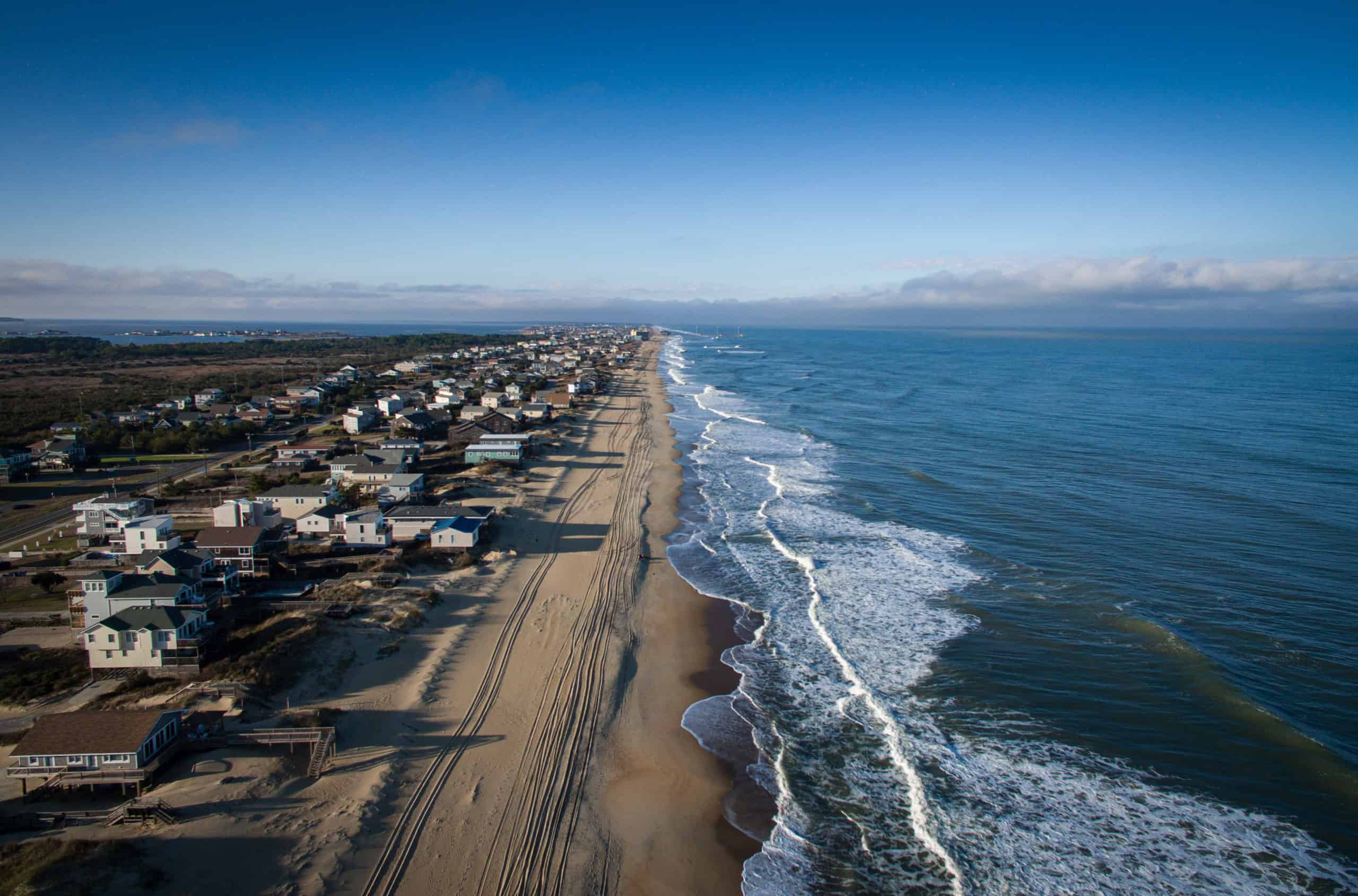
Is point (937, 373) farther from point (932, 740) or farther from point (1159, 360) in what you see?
point (932, 740)

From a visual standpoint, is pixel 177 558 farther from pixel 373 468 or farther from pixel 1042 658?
pixel 1042 658

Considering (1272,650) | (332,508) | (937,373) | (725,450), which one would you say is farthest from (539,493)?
(937,373)

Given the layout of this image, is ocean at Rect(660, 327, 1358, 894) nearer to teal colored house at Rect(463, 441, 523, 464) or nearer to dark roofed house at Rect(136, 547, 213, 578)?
teal colored house at Rect(463, 441, 523, 464)

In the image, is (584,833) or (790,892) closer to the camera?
(790,892)

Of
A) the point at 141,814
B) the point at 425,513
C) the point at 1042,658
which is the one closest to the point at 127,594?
the point at 141,814

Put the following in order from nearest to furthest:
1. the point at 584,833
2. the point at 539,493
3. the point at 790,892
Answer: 1. the point at 790,892
2. the point at 584,833
3. the point at 539,493

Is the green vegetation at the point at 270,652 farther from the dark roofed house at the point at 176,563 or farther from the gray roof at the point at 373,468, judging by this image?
the gray roof at the point at 373,468
